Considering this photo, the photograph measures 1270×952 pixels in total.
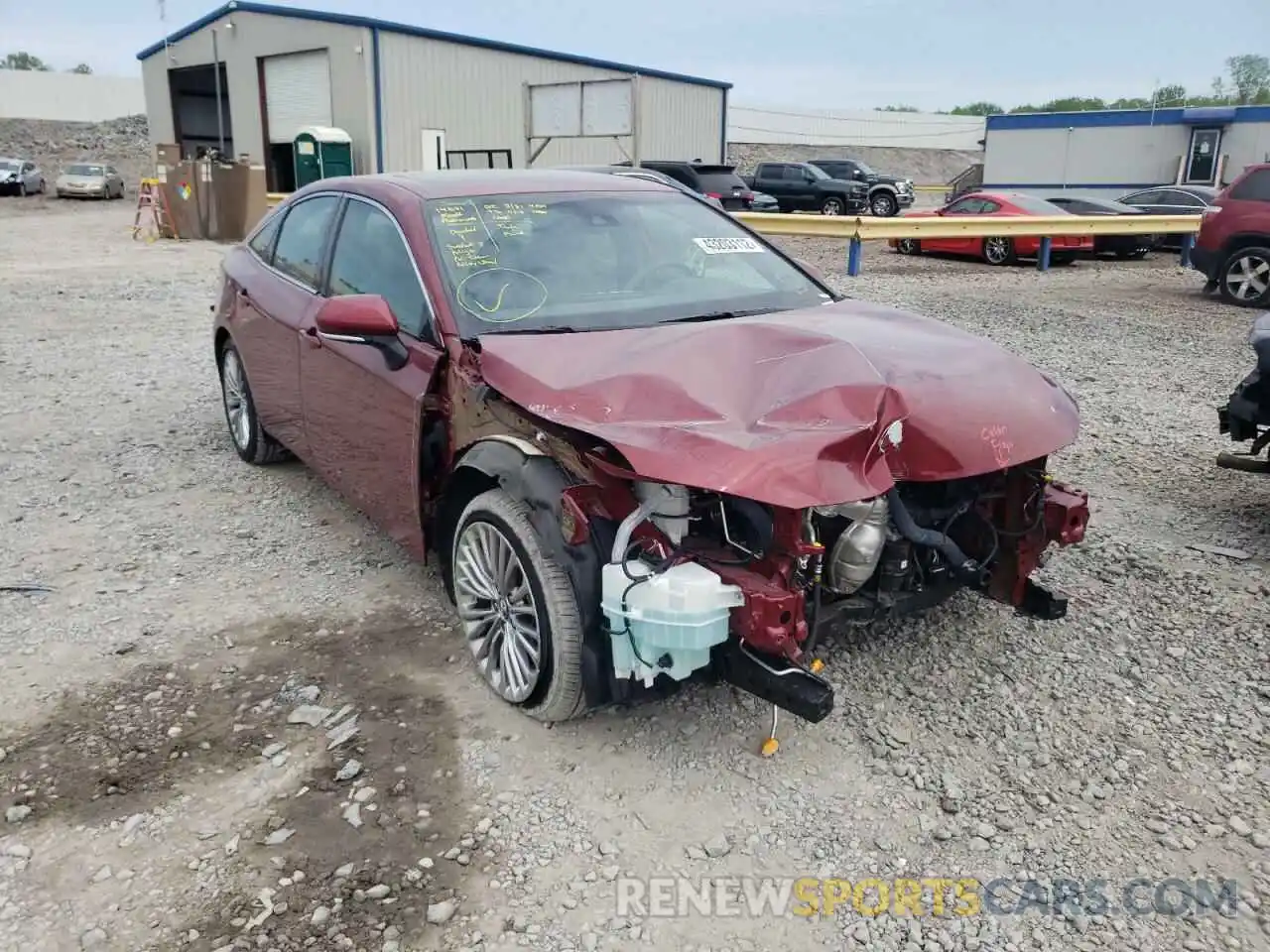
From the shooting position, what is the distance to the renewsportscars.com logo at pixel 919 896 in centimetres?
262

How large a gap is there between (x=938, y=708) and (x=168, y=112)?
34.7m

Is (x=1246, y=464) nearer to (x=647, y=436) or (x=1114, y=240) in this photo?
(x=647, y=436)

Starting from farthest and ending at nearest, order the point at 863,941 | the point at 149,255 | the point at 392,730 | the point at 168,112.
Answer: the point at 168,112
the point at 149,255
the point at 392,730
the point at 863,941

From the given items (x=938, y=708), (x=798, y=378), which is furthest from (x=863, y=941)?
(x=798, y=378)

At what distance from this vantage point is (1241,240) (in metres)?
12.3

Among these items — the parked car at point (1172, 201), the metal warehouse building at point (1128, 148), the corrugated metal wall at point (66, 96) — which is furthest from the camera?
the corrugated metal wall at point (66, 96)

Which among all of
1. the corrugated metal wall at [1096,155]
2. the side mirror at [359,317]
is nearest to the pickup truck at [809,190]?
the corrugated metal wall at [1096,155]

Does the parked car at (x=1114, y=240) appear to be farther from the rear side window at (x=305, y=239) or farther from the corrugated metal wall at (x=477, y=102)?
the rear side window at (x=305, y=239)

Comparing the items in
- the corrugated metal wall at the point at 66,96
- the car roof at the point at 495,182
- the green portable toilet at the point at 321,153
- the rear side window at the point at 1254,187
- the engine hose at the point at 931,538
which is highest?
the corrugated metal wall at the point at 66,96

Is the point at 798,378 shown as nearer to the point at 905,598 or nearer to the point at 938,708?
the point at 905,598

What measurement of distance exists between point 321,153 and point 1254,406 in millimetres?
23479

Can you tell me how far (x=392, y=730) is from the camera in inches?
132

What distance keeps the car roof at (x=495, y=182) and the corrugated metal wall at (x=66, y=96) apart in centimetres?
5340

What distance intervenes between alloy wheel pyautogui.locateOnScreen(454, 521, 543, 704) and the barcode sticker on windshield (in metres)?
1.71
